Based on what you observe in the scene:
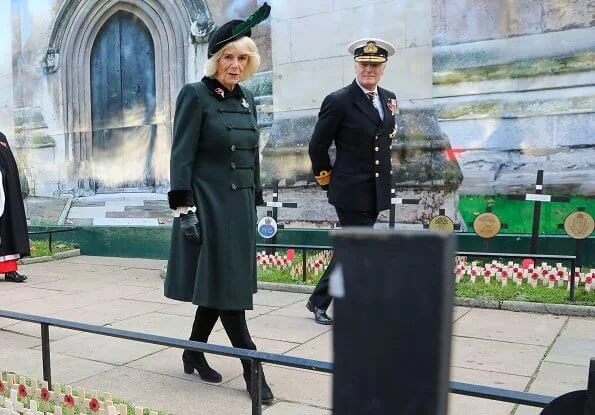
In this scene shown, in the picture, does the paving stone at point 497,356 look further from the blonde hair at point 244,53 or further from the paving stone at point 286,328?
the blonde hair at point 244,53

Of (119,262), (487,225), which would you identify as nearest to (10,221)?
(119,262)

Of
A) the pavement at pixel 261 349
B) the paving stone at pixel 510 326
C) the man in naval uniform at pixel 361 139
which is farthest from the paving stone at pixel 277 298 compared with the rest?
A: the paving stone at pixel 510 326

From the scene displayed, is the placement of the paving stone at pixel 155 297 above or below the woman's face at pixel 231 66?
below

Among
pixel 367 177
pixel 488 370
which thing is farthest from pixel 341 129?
pixel 488 370

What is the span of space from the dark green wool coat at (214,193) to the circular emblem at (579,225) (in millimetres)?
3903

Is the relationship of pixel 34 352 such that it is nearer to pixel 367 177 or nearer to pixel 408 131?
pixel 367 177

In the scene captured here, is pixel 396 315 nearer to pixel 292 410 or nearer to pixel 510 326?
pixel 292 410

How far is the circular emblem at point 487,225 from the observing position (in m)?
6.38

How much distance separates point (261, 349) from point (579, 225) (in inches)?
137

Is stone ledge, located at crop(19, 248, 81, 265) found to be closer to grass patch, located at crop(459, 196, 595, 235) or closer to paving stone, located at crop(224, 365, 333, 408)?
grass patch, located at crop(459, 196, 595, 235)

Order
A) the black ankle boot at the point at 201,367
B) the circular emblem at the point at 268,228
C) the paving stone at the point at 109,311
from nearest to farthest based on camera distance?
the black ankle boot at the point at 201,367 < the paving stone at the point at 109,311 < the circular emblem at the point at 268,228

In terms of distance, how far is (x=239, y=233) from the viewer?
121 inches

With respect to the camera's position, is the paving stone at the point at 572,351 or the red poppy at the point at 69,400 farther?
the paving stone at the point at 572,351

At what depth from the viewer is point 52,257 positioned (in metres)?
9.09
